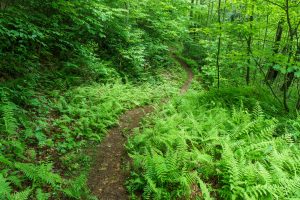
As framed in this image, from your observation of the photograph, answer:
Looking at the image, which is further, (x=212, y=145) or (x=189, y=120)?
(x=189, y=120)

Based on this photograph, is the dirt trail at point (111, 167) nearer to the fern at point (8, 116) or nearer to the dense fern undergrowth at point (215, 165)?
the dense fern undergrowth at point (215, 165)

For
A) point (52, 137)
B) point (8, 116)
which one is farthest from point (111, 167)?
point (8, 116)

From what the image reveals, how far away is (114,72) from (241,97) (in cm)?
677

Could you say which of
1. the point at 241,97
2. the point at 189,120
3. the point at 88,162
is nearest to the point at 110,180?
the point at 88,162

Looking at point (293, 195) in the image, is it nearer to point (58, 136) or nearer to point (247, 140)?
point (247, 140)

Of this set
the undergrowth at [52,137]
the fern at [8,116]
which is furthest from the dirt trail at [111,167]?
the fern at [8,116]

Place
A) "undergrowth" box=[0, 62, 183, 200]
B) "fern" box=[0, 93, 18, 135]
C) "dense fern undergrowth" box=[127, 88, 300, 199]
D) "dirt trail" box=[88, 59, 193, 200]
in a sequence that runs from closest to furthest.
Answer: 1. "undergrowth" box=[0, 62, 183, 200]
2. "dense fern undergrowth" box=[127, 88, 300, 199]
3. "dirt trail" box=[88, 59, 193, 200]
4. "fern" box=[0, 93, 18, 135]

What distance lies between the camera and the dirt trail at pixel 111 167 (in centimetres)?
490

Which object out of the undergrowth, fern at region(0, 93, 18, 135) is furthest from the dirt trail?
fern at region(0, 93, 18, 135)

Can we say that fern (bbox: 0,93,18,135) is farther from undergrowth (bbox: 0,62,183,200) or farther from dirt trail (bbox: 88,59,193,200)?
dirt trail (bbox: 88,59,193,200)

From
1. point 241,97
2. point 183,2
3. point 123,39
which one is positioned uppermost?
point 183,2

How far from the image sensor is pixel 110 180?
5246 mm

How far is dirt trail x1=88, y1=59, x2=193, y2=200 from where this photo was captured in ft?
16.1

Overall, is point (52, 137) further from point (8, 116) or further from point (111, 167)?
point (111, 167)
